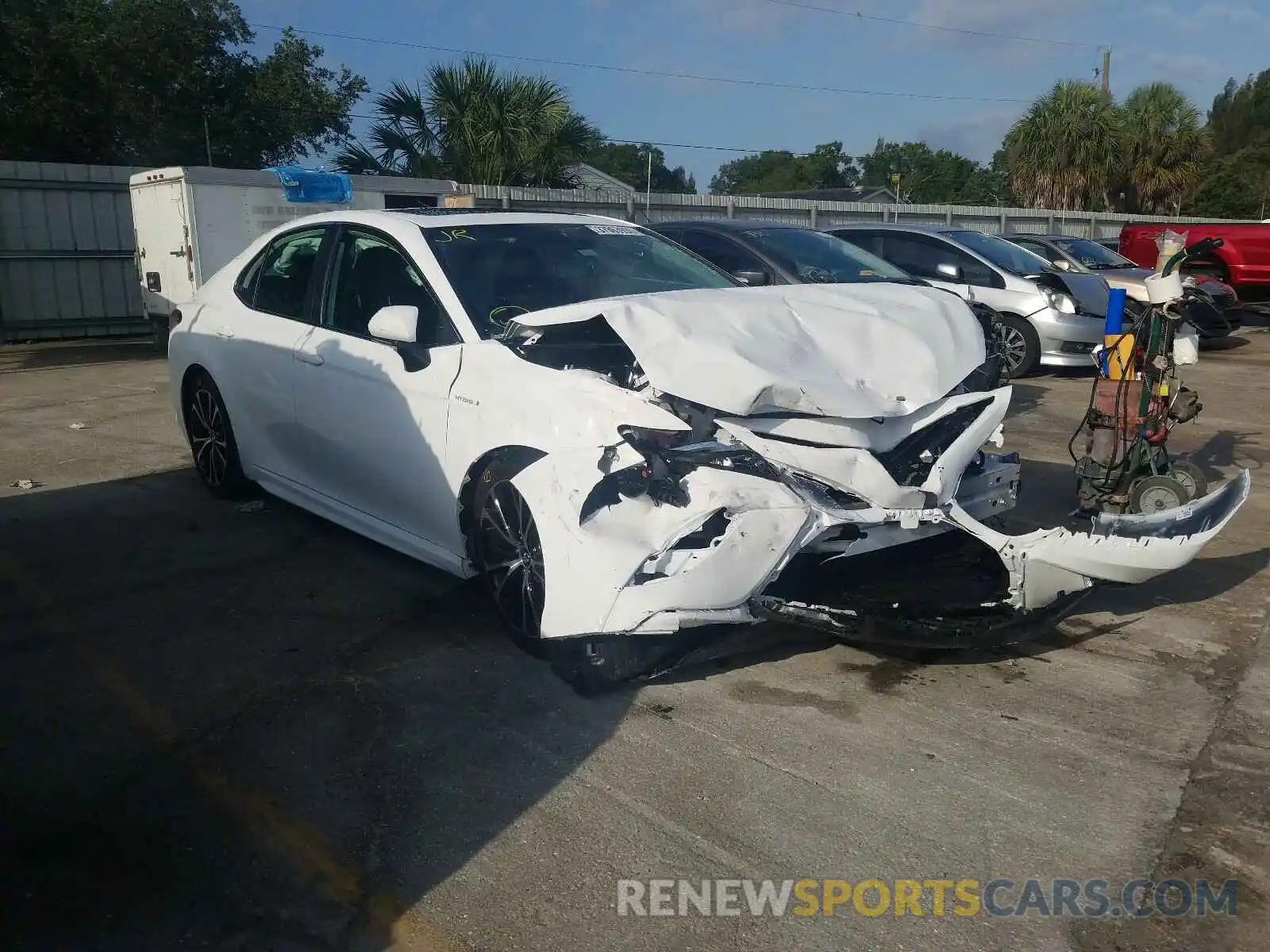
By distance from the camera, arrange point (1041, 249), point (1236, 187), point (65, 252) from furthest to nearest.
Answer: point (1236, 187), point (65, 252), point (1041, 249)

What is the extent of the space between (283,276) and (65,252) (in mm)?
11024

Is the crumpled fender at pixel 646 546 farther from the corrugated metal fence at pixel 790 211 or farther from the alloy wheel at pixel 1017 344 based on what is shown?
the corrugated metal fence at pixel 790 211

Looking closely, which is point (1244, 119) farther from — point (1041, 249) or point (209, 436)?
point (209, 436)

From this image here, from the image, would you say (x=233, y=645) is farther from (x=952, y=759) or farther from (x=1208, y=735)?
(x=1208, y=735)

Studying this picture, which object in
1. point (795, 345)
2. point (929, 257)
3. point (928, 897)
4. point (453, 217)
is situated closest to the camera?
point (928, 897)

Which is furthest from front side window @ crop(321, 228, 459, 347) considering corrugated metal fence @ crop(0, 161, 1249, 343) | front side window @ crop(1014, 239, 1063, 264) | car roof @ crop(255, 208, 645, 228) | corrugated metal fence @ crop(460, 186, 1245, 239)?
front side window @ crop(1014, 239, 1063, 264)

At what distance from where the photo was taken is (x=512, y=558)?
13.8 ft

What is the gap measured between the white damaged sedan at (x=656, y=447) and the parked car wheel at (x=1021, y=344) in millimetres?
7189

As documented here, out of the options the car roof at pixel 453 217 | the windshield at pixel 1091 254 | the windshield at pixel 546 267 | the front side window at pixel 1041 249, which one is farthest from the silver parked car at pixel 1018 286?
the car roof at pixel 453 217

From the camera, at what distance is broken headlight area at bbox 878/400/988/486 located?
3906 millimetres

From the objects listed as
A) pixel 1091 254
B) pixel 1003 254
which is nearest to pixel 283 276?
pixel 1003 254

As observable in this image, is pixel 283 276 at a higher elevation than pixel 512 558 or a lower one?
higher

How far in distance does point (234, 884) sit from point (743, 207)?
708 inches

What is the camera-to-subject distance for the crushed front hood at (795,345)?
373cm
